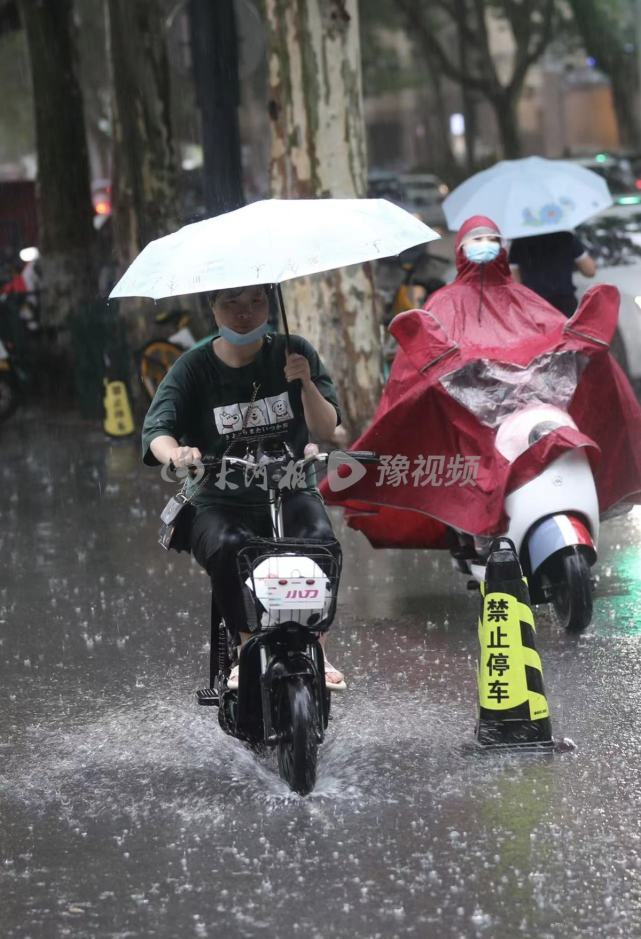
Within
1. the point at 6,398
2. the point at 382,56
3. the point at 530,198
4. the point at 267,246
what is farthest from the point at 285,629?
the point at 382,56

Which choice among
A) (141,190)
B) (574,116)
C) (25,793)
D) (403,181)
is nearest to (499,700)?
(25,793)

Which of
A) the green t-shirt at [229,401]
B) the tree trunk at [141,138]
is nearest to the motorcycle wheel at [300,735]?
the green t-shirt at [229,401]

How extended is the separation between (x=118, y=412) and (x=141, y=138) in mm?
5068

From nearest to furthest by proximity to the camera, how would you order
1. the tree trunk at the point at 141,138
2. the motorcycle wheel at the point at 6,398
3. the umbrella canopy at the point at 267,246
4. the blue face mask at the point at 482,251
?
the umbrella canopy at the point at 267,246, the blue face mask at the point at 482,251, the motorcycle wheel at the point at 6,398, the tree trunk at the point at 141,138

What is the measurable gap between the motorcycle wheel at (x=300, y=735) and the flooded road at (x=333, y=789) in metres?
0.08

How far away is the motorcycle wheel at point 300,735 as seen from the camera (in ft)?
17.1

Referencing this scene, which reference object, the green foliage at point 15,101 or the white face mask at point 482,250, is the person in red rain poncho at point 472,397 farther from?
the green foliage at point 15,101

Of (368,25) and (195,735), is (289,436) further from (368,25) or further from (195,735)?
(368,25)

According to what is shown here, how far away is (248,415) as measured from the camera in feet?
18.7

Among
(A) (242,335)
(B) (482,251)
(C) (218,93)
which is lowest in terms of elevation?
(A) (242,335)

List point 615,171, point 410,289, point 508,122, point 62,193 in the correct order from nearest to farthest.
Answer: point 410,289, point 62,193, point 615,171, point 508,122

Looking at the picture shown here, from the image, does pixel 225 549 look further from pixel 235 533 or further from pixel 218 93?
pixel 218 93

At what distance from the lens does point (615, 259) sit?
618 inches

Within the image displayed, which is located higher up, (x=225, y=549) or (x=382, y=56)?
(x=382, y=56)
